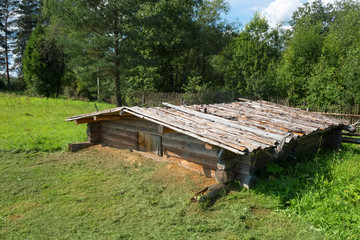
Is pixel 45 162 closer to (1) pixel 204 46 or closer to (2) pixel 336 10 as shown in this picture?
(1) pixel 204 46

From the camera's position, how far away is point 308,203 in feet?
15.3

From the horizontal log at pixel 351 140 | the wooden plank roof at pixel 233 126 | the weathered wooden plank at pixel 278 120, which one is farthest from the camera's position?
the horizontal log at pixel 351 140

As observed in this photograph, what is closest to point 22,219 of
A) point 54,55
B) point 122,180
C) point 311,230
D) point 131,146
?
point 122,180

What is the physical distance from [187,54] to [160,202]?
20.6 metres

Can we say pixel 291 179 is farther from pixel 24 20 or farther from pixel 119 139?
pixel 24 20

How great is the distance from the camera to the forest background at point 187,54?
49.3 ft

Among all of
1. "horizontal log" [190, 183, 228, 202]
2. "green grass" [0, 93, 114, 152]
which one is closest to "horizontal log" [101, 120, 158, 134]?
"green grass" [0, 93, 114, 152]

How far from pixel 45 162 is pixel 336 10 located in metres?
43.2

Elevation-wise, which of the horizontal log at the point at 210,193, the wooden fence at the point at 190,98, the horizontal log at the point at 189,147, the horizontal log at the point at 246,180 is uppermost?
the wooden fence at the point at 190,98

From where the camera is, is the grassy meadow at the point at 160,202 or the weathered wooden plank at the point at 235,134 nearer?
the grassy meadow at the point at 160,202

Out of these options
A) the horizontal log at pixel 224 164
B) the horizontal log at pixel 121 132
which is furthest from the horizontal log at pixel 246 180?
the horizontal log at pixel 121 132

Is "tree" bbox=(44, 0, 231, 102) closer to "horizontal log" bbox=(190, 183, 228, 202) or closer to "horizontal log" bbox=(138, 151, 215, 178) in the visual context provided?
"horizontal log" bbox=(138, 151, 215, 178)

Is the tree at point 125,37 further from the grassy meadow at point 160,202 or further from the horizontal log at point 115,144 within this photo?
the grassy meadow at point 160,202

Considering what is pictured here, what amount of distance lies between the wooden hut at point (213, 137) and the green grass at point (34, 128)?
1.58 metres
